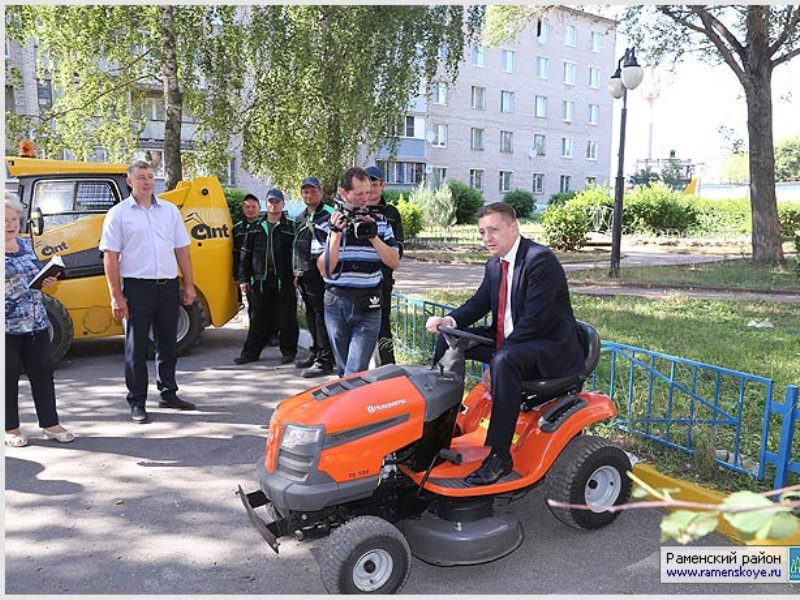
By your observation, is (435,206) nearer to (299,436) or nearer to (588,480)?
(588,480)

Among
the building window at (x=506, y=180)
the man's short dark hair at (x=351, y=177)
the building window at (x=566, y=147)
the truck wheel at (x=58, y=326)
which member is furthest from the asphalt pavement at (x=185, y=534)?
the building window at (x=566, y=147)

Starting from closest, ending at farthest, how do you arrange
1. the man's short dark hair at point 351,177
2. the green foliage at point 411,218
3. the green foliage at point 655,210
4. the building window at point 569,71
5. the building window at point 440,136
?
the man's short dark hair at point 351,177 < the green foliage at point 411,218 < the green foliage at point 655,210 < the building window at point 440,136 < the building window at point 569,71

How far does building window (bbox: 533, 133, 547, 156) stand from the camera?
47.9 m

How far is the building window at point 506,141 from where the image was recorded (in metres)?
46.2

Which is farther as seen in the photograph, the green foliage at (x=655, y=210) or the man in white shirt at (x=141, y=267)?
the green foliage at (x=655, y=210)

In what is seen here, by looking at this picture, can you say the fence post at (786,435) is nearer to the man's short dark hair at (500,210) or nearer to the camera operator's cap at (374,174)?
the man's short dark hair at (500,210)

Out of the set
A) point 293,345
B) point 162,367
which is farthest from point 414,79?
point 162,367

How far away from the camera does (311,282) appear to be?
6941mm

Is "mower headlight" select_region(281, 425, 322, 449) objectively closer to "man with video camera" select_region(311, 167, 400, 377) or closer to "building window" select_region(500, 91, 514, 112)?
"man with video camera" select_region(311, 167, 400, 377)

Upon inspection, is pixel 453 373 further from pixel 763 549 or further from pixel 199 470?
pixel 199 470

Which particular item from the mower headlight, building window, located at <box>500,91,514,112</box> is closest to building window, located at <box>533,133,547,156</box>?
building window, located at <box>500,91,514,112</box>

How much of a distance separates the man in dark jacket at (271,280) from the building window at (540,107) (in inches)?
1697

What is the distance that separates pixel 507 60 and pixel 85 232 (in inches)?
1665

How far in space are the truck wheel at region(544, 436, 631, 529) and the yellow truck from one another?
16.9 ft
